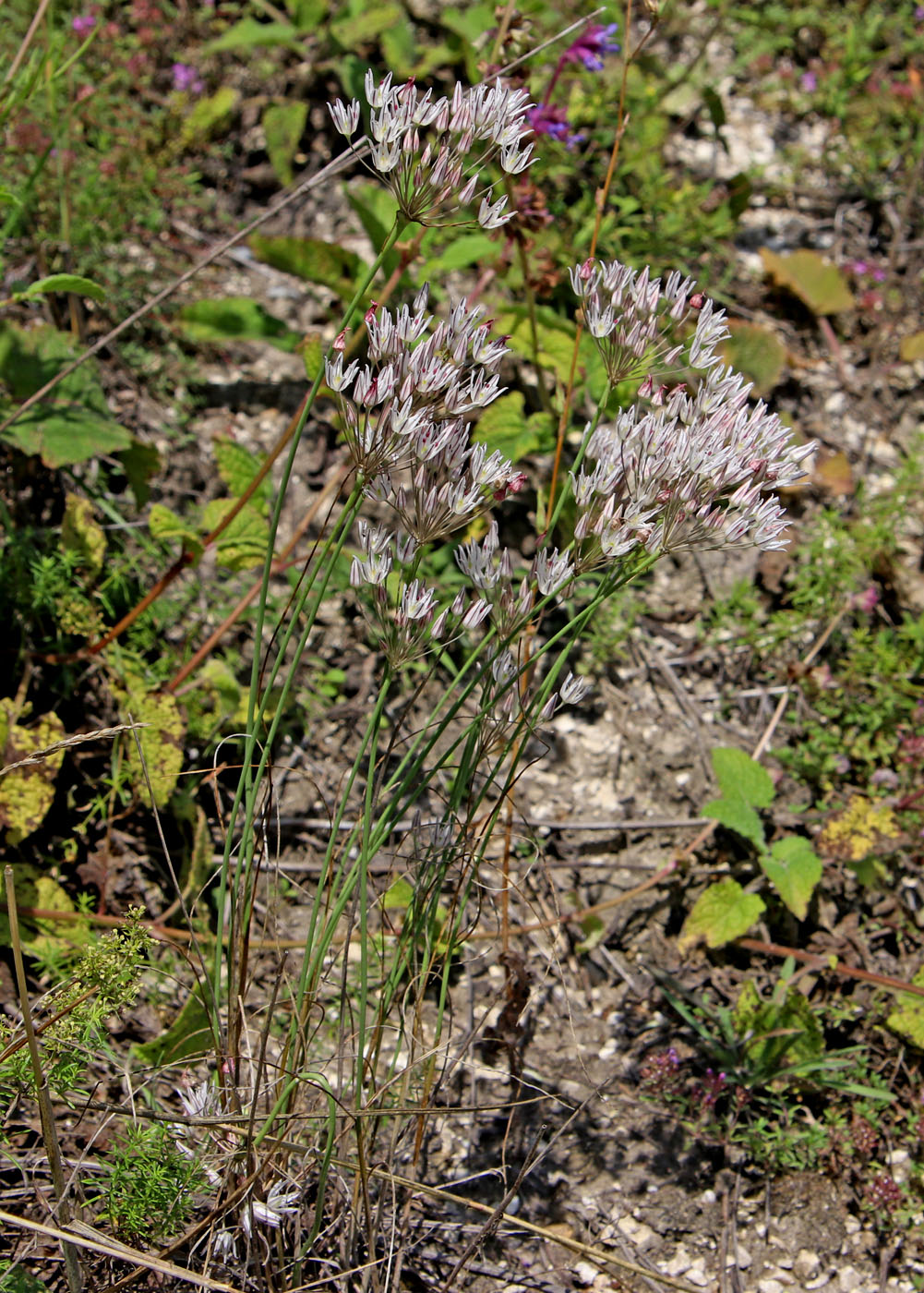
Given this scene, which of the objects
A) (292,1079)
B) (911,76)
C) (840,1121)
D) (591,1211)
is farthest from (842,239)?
(292,1079)

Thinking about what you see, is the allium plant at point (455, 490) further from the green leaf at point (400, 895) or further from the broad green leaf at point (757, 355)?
the broad green leaf at point (757, 355)

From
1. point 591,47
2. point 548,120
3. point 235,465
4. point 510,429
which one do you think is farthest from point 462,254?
point 235,465

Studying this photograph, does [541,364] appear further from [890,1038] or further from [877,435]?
[890,1038]

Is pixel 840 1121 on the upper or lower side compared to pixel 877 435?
lower

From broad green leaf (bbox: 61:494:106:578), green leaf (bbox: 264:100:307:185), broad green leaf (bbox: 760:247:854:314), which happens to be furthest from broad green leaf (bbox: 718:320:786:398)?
broad green leaf (bbox: 61:494:106:578)

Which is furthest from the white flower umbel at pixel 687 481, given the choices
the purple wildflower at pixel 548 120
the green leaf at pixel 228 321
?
the green leaf at pixel 228 321

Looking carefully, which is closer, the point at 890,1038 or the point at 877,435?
the point at 890,1038
